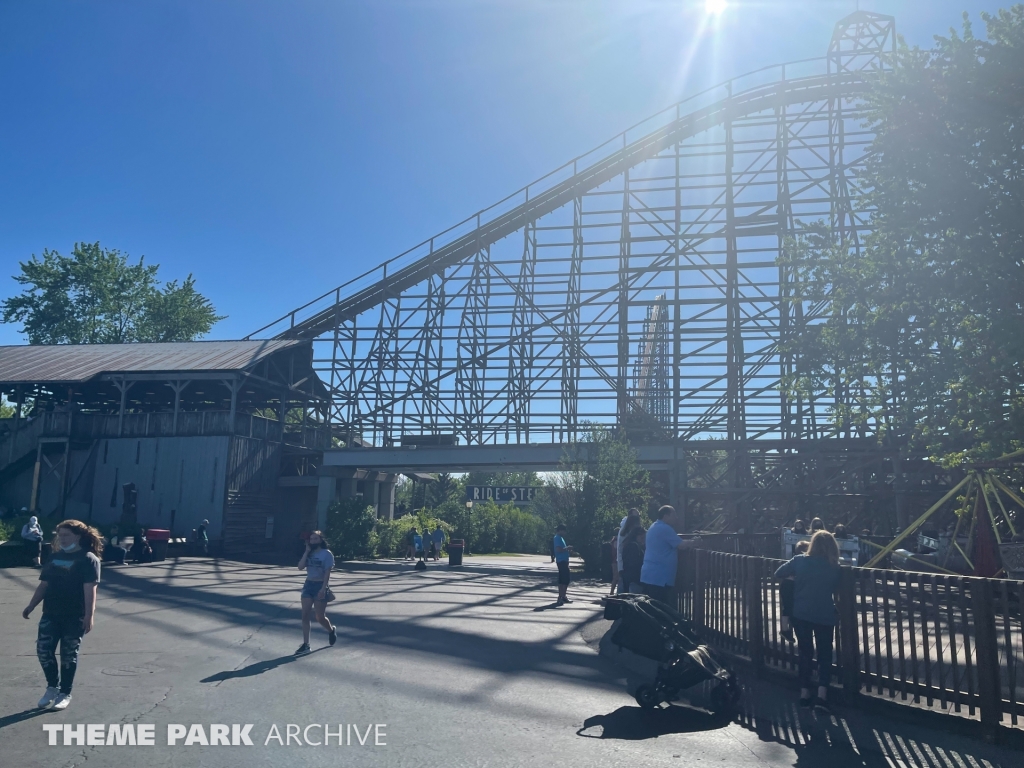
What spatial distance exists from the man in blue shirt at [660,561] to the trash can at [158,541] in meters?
19.1

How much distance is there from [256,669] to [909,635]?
6.34 meters

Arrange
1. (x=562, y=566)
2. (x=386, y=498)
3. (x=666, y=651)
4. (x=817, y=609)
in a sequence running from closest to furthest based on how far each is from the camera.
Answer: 1. (x=817, y=609)
2. (x=666, y=651)
3. (x=562, y=566)
4. (x=386, y=498)

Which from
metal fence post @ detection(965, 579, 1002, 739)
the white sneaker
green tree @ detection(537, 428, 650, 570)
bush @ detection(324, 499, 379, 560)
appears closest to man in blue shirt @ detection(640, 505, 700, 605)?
metal fence post @ detection(965, 579, 1002, 739)

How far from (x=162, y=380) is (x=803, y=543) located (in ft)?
87.9

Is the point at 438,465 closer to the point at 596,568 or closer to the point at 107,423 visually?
the point at 596,568

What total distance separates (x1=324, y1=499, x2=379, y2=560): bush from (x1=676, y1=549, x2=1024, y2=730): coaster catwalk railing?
20.8 meters

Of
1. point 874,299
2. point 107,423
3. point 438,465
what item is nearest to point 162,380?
point 107,423

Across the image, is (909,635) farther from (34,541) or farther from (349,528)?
(349,528)

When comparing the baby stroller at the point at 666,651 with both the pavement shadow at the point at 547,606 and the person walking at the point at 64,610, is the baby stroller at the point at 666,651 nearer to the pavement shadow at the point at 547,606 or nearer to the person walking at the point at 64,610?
the person walking at the point at 64,610

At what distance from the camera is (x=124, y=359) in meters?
32.5

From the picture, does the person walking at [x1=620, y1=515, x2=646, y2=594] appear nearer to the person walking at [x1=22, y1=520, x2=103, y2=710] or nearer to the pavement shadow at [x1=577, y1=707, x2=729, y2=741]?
the pavement shadow at [x1=577, y1=707, x2=729, y2=741]

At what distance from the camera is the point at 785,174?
26859 millimetres

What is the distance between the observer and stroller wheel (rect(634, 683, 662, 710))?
23.4 ft

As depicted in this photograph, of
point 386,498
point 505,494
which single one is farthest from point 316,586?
point 386,498
